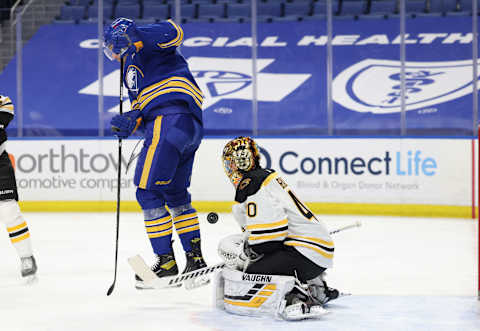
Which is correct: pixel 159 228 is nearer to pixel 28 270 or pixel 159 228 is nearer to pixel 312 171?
pixel 28 270

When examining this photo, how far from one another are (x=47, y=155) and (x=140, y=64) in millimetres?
4536

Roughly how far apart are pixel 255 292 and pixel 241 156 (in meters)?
0.56

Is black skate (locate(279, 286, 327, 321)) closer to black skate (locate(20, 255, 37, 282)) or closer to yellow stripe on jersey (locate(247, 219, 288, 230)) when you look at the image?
yellow stripe on jersey (locate(247, 219, 288, 230))

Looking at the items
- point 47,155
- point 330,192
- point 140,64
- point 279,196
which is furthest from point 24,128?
point 279,196

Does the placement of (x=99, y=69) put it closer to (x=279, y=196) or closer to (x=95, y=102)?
(x=95, y=102)

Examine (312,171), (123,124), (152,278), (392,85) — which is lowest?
Result: (152,278)

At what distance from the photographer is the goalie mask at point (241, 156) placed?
3160mm

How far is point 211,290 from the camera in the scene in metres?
3.79

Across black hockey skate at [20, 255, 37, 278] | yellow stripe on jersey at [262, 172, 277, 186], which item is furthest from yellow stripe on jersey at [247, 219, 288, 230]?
black hockey skate at [20, 255, 37, 278]

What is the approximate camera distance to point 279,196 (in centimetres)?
311

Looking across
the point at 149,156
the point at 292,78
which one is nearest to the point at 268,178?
the point at 149,156

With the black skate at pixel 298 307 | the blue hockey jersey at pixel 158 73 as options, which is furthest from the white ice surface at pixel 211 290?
the blue hockey jersey at pixel 158 73

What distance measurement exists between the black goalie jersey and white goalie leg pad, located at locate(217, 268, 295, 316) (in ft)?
0.48

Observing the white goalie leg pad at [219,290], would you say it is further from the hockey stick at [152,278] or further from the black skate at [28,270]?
the black skate at [28,270]
